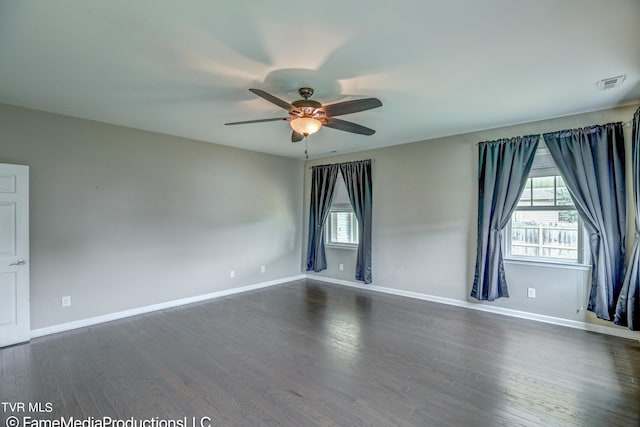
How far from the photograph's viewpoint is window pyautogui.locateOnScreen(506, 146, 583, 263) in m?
4.00

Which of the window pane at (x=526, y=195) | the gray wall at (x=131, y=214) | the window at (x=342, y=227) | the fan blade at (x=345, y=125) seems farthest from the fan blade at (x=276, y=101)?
the window at (x=342, y=227)

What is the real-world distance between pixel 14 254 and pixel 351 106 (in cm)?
394

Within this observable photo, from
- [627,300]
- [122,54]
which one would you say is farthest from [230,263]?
[627,300]

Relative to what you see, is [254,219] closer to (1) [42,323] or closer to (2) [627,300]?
(1) [42,323]

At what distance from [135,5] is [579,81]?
371cm

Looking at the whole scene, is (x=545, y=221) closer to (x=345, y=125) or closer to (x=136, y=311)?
(x=345, y=125)

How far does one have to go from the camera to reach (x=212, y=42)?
226cm

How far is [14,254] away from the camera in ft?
11.1

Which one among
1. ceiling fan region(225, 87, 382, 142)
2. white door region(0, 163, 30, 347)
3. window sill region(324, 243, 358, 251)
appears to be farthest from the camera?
window sill region(324, 243, 358, 251)

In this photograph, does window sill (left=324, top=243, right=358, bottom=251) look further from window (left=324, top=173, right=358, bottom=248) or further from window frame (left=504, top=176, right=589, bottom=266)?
window frame (left=504, top=176, right=589, bottom=266)

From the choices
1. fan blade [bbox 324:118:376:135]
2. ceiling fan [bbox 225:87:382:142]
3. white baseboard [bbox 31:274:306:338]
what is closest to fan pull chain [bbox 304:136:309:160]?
fan blade [bbox 324:118:376:135]

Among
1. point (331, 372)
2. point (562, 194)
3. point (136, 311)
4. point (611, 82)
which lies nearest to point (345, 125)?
point (331, 372)

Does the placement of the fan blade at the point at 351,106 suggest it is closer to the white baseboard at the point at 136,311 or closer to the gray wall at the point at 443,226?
the gray wall at the point at 443,226

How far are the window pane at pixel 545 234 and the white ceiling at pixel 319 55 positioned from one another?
1327 mm
